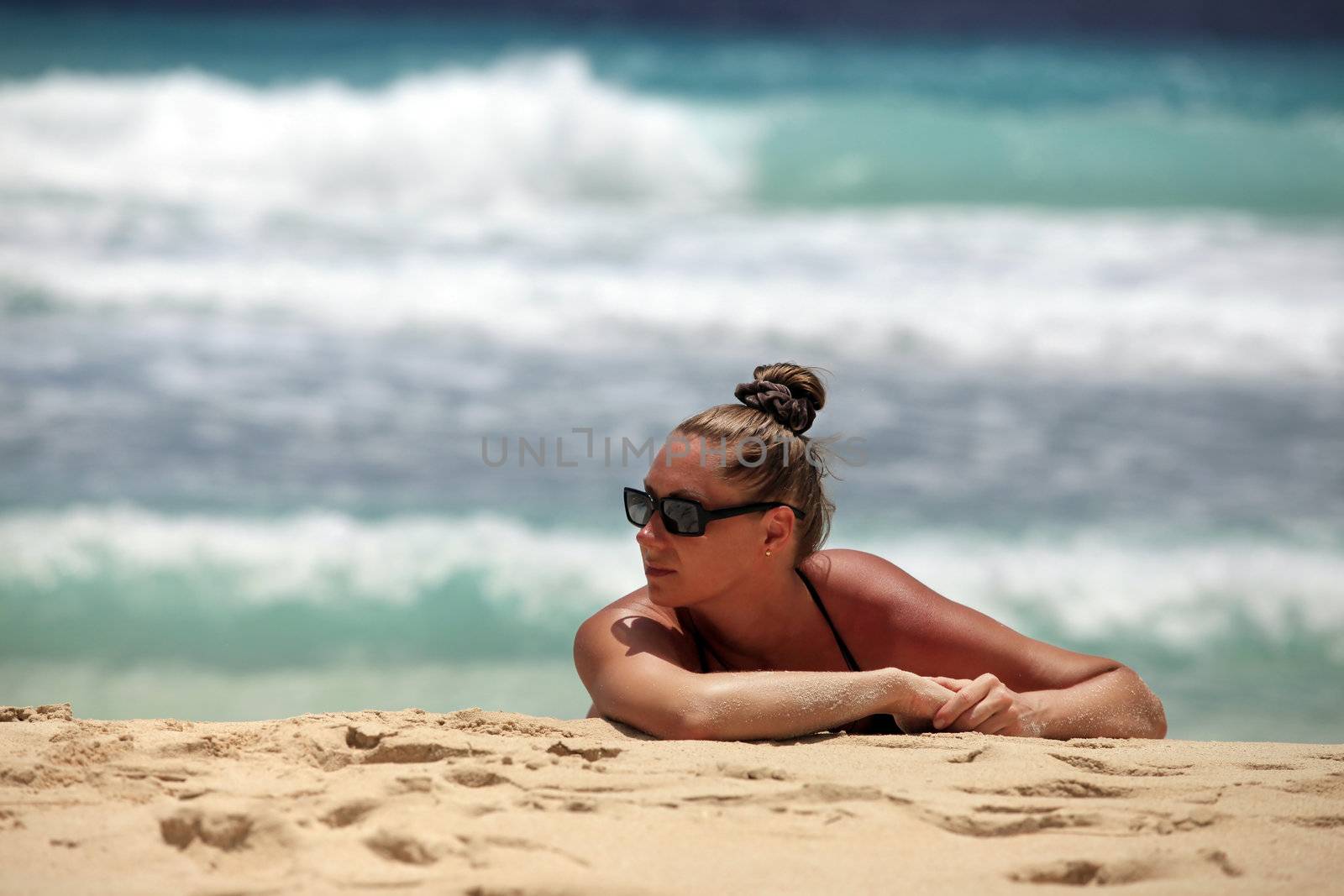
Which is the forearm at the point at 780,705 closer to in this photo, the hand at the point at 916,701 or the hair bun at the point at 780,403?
the hand at the point at 916,701

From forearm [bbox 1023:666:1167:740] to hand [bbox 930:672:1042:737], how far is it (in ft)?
0.10

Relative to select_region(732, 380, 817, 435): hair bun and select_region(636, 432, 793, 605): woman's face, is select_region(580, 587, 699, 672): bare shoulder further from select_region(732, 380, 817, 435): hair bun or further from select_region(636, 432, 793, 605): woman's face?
select_region(732, 380, 817, 435): hair bun

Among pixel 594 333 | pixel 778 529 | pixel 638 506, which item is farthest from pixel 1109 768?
pixel 594 333

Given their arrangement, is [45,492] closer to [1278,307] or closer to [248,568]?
[248,568]

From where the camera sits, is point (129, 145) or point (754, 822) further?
point (129, 145)

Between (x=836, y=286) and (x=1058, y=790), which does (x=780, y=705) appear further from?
(x=836, y=286)

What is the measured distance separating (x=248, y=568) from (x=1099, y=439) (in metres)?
5.06

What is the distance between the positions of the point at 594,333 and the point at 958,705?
7.45 metres

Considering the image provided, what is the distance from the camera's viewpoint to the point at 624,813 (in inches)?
90.0

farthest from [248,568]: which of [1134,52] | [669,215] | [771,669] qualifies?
[1134,52]

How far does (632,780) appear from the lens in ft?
8.06

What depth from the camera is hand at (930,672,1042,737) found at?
2990 millimetres

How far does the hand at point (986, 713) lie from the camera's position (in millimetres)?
2990

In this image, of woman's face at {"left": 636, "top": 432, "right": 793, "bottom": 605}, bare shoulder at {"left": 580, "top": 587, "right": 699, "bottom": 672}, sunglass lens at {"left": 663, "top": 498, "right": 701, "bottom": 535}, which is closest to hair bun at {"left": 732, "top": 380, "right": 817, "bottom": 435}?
woman's face at {"left": 636, "top": 432, "right": 793, "bottom": 605}
